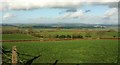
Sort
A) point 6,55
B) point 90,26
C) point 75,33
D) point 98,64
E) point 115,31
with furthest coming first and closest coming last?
1. point 90,26
2. point 115,31
3. point 75,33
4. point 98,64
5. point 6,55

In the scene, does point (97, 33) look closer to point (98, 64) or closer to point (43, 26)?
point (43, 26)

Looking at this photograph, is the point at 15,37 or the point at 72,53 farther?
the point at 15,37

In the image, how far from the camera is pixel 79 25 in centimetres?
3875

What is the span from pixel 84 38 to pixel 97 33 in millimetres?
2525

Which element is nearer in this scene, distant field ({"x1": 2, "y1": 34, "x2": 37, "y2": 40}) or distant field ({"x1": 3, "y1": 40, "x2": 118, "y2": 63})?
distant field ({"x1": 3, "y1": 40, "x2": 118, "y2": 63})

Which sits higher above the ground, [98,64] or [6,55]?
[6,55]

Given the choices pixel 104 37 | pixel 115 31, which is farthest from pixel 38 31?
pixel 115 31

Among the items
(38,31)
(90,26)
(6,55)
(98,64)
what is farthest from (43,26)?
(6,55)

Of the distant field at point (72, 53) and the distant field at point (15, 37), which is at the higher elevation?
the distant field at point (15, 37)

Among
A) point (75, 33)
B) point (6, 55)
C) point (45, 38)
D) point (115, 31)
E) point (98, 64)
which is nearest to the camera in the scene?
point (6, 55)

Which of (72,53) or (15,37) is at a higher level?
(15,37)

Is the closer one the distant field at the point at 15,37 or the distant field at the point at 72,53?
the distant field at the point at 72,53

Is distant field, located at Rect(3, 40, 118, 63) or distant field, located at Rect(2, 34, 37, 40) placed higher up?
distant field, located at Rect(2, 34, 37, 40)

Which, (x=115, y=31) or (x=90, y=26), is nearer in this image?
(x=115, y=31)
